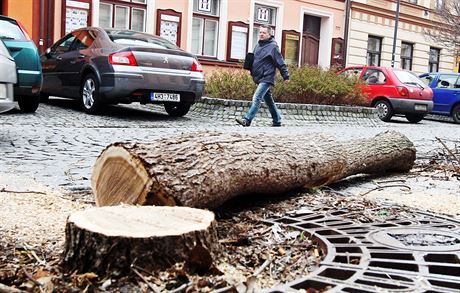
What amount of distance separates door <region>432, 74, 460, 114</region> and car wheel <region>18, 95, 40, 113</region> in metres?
13.1

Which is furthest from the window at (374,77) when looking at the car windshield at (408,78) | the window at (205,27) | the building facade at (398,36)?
the building facade at (398,36)

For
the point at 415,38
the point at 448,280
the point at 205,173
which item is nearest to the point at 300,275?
the point at 448,280

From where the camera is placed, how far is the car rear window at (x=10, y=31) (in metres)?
10.9

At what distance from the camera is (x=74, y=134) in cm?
945

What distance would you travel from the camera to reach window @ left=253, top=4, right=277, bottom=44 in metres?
24.0

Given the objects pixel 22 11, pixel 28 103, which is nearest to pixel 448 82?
pixel 22 11

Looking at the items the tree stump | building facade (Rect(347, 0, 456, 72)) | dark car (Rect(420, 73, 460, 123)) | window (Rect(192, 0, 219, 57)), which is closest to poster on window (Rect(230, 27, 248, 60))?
window (Rect(192, 0, 219, 57))

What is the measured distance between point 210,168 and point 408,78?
15.8 m

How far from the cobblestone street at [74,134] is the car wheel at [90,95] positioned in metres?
0.20

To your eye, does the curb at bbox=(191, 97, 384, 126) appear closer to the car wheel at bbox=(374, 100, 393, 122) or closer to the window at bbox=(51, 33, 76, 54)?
the car wheel at bbox=(374, 100, 393, 122)

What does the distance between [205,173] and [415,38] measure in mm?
29008

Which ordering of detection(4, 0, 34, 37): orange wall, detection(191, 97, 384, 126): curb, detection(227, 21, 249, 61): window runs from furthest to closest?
detection(227, 21, 249, 61): window < detection(4, 0, 34, 37): orange wall < detection(191, 97, 384, 126): curb

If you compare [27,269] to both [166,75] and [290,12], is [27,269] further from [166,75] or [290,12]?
[290,12]

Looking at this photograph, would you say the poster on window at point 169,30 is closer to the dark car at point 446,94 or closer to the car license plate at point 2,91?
the dark car at point 446,94
